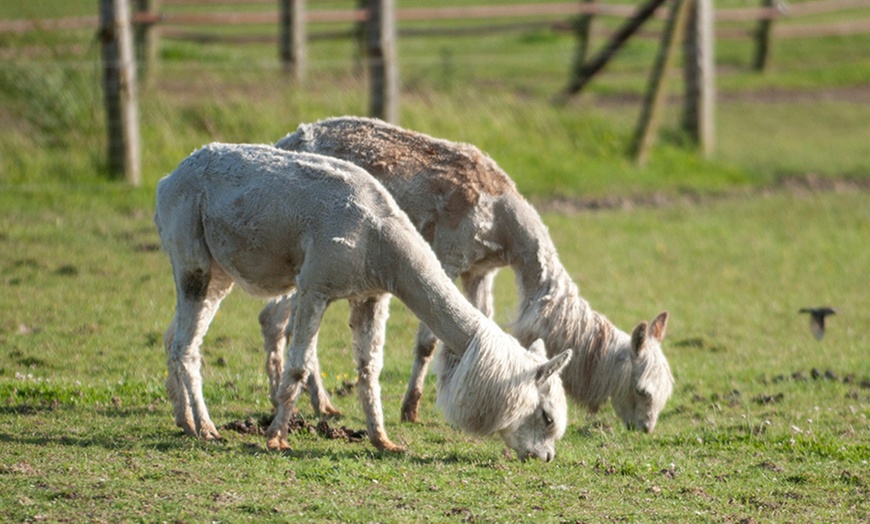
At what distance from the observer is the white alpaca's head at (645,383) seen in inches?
295

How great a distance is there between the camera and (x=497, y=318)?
11.5 metres

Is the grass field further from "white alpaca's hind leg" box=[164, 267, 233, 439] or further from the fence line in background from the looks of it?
the fence line in background

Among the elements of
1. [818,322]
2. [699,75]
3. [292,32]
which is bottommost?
[818,322]

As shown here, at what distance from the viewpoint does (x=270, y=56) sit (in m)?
25.8

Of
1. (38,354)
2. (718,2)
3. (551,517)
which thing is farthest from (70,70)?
(718,2)

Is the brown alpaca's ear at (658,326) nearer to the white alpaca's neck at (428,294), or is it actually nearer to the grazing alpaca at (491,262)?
the grazing alpaca at (491,262)

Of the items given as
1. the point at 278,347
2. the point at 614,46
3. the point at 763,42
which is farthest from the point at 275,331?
the point at 763,42

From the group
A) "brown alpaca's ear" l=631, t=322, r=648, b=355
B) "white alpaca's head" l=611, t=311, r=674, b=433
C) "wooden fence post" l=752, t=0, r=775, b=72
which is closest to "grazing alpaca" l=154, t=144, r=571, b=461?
"brown alpaca's ear" l=631, t=322, r=648, b=355

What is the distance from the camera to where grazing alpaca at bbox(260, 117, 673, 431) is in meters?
7.60

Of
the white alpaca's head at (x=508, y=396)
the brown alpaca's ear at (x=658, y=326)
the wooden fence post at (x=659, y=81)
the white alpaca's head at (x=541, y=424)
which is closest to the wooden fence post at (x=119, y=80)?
the wooden fence post at (x=659, y=81)

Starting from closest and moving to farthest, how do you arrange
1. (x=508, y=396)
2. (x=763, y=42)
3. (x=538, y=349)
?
1. (x=508, y=396)
2. (x=538, y=349)
3. (x=763, y=42)

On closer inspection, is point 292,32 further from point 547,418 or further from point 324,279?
point 547,418

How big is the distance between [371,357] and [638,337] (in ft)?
5.79

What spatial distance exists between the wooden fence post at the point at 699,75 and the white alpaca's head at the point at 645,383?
10714mm
